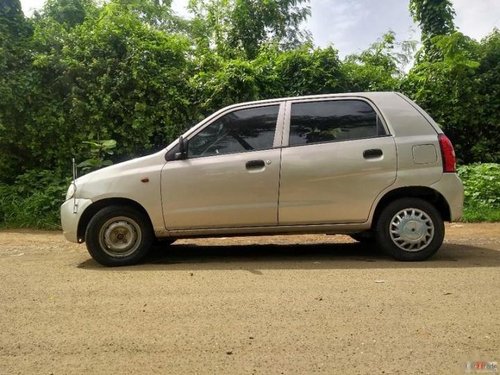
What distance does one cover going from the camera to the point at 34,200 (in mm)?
9242

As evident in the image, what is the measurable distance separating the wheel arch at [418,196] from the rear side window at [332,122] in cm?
68

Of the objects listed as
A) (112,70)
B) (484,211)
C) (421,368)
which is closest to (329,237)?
(484,211)

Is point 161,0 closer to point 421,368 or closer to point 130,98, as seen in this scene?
point 130,98

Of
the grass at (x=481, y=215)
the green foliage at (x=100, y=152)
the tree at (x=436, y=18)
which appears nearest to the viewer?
the green foliage at (x=100, y=152)

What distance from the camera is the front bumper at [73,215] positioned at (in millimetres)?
5543

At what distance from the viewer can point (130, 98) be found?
9.64m

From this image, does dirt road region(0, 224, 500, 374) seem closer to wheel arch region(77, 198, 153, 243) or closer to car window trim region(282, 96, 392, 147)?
wheel arch region(77, 198, 153, 243)

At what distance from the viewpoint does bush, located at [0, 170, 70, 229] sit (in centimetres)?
889

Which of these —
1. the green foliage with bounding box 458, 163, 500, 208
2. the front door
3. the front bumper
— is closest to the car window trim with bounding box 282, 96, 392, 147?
the front door

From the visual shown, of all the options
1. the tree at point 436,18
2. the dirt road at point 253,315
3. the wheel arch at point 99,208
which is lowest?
the dirt road at point 253,315

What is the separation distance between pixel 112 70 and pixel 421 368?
8.49 metres

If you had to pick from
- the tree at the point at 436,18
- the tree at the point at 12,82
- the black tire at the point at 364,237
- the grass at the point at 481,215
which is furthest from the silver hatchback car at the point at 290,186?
the tree at the point at 436,18

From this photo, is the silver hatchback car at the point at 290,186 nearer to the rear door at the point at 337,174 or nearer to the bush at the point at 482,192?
the rear door at the point at 337,174

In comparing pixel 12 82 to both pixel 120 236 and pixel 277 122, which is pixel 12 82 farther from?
pixel 277 122
